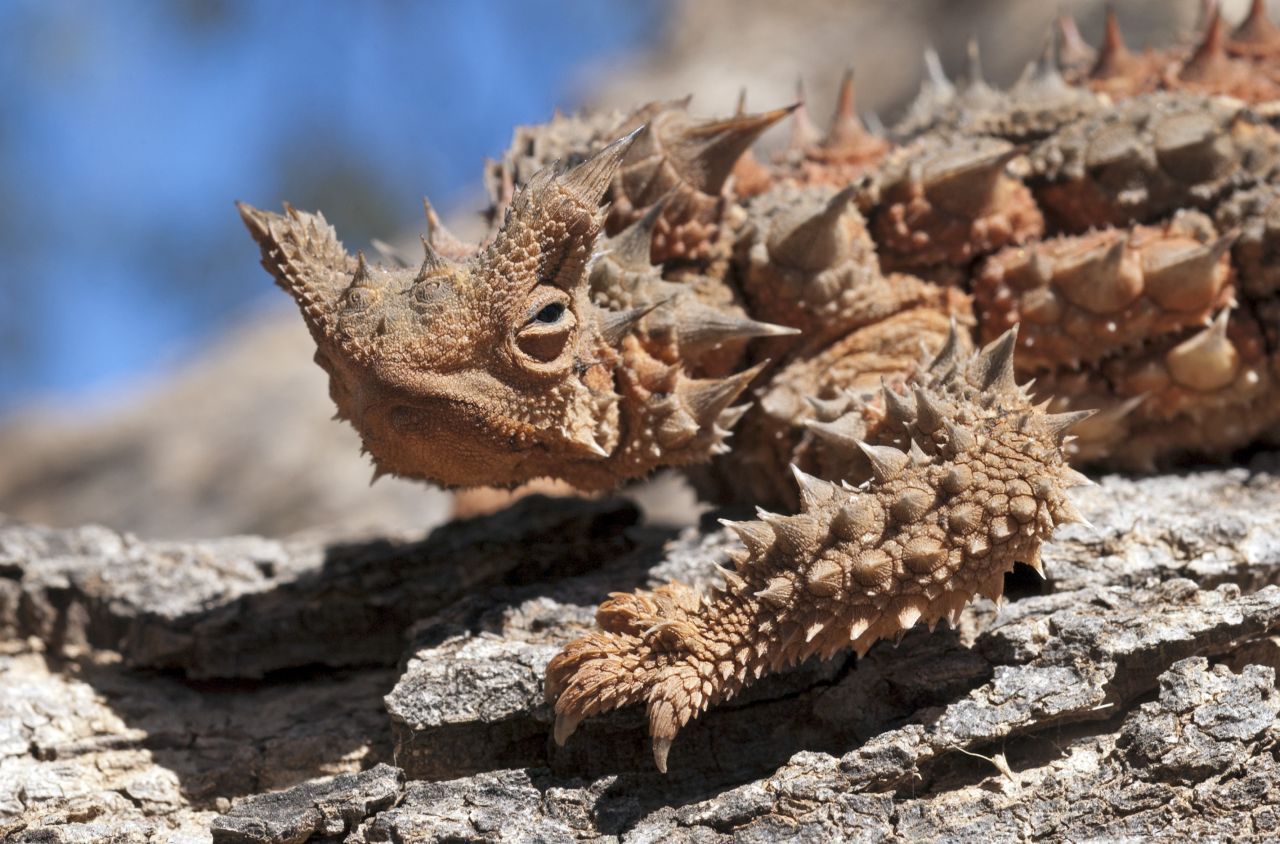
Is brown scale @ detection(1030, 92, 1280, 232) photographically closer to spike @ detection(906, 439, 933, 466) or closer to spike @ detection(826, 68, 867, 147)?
spike @ detection(826, 68, 867, 147)

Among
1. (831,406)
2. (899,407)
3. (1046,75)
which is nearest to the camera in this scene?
(899,407)

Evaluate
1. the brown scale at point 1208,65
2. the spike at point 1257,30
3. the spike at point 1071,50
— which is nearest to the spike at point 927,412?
the brown scale at point 1208,65

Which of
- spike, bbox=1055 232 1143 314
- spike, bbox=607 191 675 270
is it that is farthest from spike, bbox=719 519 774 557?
spike, bbox=1055 232 1143 314

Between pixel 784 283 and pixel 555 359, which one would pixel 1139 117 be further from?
pixel 555 359

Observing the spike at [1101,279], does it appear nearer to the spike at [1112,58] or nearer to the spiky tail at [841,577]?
the spiky tail at [841,577]

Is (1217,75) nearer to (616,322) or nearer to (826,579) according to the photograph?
(616,322)

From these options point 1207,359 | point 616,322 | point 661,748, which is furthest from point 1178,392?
point 661,748
